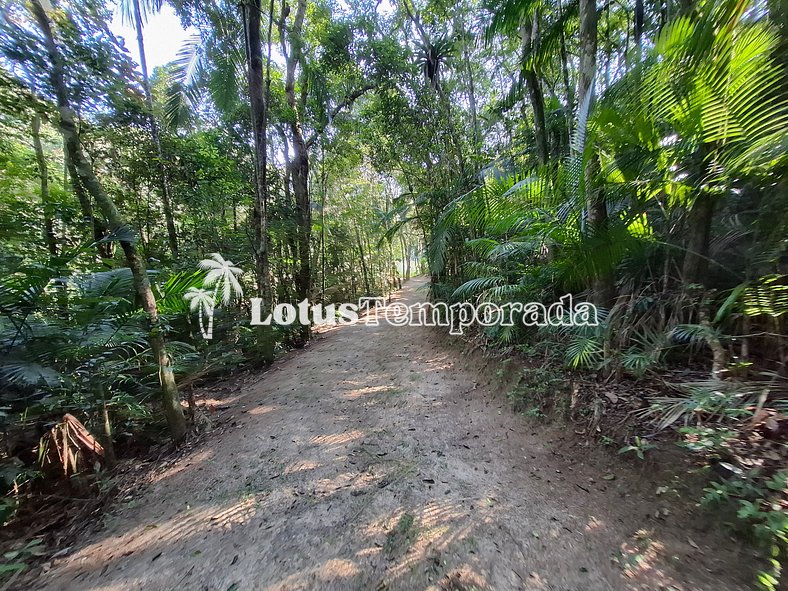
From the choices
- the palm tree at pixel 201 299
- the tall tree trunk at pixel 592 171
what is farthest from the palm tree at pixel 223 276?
the tall tree trunk at pixel 592 171

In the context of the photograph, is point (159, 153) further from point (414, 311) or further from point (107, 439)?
point (414, 311)

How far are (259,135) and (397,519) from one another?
232 inches

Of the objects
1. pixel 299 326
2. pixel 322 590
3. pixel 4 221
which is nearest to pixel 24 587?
pixel 322 590

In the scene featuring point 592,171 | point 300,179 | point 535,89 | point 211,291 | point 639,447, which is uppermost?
point 300,179

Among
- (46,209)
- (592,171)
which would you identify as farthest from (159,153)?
(592,171)

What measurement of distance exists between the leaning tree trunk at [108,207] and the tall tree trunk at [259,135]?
8.95 ft

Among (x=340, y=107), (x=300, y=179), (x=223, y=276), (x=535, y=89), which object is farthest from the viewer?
(x=340, y=107)

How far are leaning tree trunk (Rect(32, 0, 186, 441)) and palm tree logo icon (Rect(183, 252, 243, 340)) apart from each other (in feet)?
1.63

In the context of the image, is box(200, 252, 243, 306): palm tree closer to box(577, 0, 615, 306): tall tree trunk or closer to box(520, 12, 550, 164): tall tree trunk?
box(577, 0, 615, 306): tall tree trunk

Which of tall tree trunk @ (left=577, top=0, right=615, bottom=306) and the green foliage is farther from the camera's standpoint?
tall tree trunk @ (left=577, top=0, right=615, bottom=306)

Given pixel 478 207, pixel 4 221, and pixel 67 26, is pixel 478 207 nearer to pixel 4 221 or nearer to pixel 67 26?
pixel 67 26

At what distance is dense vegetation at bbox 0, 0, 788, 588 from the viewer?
1.89m

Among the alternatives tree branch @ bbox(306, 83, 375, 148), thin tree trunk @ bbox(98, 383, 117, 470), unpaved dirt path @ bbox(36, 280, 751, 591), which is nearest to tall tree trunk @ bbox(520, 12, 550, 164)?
unpaved dirt path @ bbox(36, 280, 751, 591)

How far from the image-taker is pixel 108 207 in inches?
102
